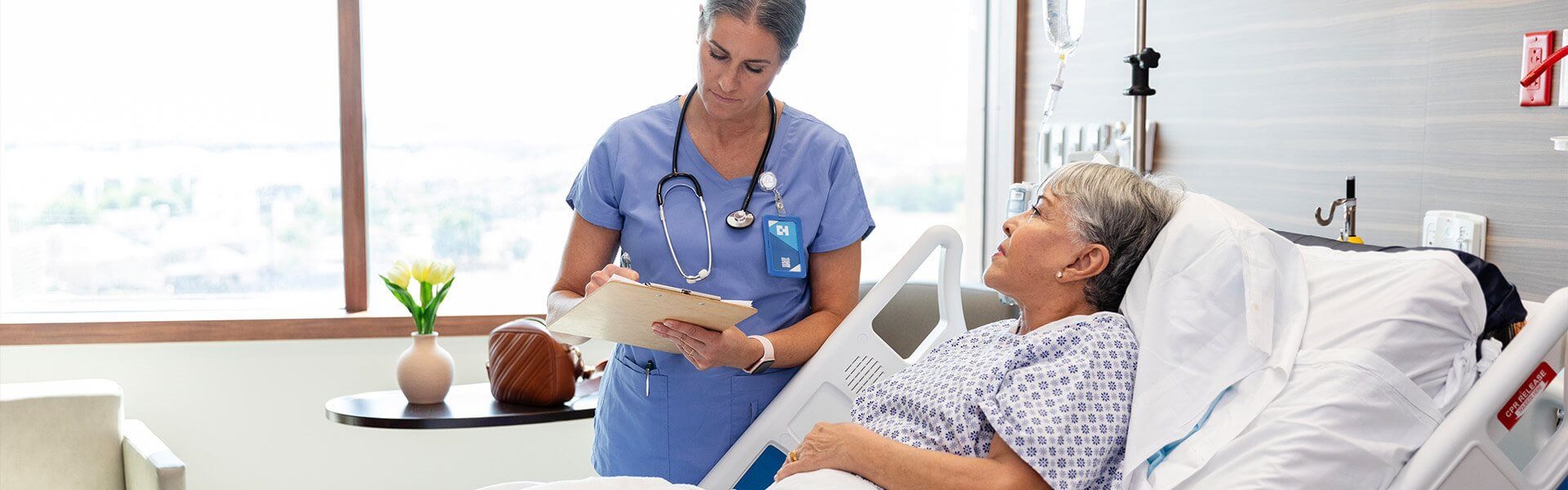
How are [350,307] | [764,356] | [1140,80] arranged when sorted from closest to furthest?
[764,356] → [1140,80] → [350,307]

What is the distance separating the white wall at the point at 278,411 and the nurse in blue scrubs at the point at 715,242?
1531mm

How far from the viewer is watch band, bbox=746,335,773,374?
5.96ft

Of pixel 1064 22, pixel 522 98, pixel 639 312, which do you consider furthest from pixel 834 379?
pixel 522 98

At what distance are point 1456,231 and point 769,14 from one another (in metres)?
1.13

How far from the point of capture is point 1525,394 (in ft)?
4.40

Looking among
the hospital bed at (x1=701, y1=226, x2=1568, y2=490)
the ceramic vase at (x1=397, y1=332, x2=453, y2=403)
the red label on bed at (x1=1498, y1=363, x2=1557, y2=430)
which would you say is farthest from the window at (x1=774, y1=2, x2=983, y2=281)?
the red label on bed at (x1=1498, y1=363, x2=1557, y2=430)

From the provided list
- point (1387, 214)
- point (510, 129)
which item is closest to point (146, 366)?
point (510, 129)

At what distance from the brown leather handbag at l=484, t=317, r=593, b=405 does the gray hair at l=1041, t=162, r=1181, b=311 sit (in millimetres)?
1278

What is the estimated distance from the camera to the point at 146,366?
3193 millimetres

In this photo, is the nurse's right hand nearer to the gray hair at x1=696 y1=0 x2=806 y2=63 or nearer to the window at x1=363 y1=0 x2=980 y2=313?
the gray hair at x1=696 y1=0 x2=806 y2=63

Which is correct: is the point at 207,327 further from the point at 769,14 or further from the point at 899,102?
the point at 769,14

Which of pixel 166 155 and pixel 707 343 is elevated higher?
pixel 166 155

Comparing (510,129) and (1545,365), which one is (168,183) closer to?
(510,129)

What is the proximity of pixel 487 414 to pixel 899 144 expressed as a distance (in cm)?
169
